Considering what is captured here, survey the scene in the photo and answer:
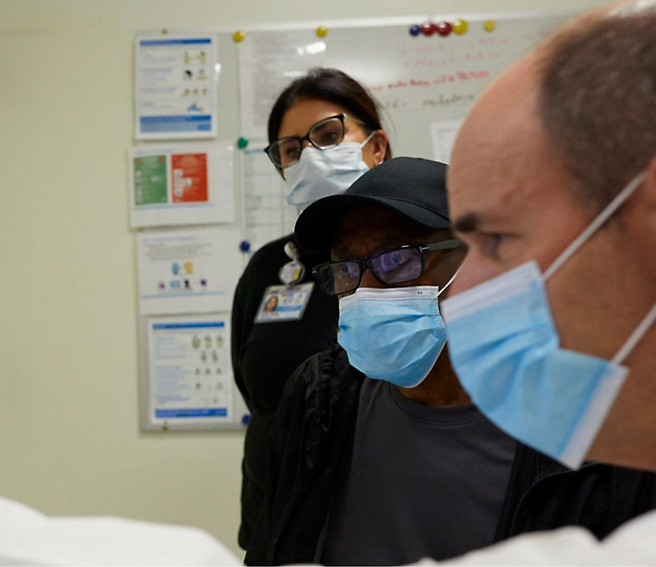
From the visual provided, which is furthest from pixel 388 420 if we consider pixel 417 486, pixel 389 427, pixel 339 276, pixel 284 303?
pixel 284 303

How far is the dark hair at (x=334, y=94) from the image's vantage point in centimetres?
162

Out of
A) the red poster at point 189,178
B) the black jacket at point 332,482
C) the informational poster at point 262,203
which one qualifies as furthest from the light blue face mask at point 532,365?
the red poster at point 189,178

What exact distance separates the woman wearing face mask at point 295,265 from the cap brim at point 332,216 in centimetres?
29

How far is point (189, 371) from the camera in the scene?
229 cm

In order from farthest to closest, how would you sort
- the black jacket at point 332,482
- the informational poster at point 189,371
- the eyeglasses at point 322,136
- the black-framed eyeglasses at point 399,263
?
the informational poster at point 189,371, the eyeglasses at point 322,136, the black-framed eyeglasses at point 399,263, the black jacket at point 332,482

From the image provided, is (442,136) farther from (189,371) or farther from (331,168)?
(189,371)

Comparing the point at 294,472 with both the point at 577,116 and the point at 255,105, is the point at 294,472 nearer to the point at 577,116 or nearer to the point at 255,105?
the point at 577,116

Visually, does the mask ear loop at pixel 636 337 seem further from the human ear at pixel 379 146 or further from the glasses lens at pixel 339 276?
the human ear at pixel 379 146

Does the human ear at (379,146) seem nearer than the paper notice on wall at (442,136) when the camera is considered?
Yes

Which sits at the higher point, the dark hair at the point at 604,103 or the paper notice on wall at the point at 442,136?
the paper notice on wall at the point at 442,136

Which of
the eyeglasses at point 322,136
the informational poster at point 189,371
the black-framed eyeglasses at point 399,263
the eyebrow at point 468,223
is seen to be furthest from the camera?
the informational poster at point 189,371

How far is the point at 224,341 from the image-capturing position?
7.53ft

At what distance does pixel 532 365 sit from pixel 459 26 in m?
1.98

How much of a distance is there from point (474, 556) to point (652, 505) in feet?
1.57
